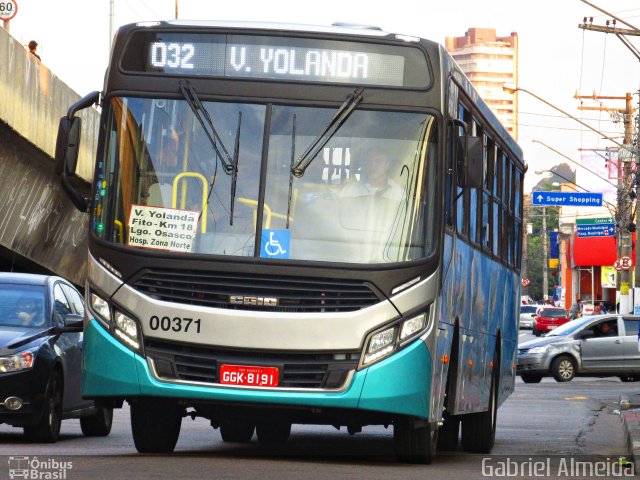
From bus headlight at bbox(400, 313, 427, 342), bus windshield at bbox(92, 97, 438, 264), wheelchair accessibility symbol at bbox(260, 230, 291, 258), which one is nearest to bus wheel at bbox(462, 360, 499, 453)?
bus headlight at bbox(400, 313, 427, 342)

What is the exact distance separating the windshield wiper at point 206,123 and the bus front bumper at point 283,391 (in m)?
1.41

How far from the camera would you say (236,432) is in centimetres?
1498

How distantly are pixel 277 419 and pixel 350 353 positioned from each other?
0.85m

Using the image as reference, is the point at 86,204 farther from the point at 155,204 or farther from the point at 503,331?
the point at 503,331

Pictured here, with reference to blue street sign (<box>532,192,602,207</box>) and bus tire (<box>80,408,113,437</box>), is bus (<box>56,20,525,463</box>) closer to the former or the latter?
bus tire (<box>80,408,113,437</box>)

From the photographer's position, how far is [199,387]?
10.5 meters

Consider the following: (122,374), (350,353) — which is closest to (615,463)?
(350,353)

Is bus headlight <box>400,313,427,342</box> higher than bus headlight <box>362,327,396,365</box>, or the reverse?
bus headlight <box>400,313,427,342</box>

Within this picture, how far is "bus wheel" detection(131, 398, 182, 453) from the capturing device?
11.7 meters

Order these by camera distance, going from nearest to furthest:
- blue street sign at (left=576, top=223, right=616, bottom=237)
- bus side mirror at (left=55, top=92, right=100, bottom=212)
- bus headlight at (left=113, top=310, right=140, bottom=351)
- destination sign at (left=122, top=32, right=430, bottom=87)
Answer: bus headlight at (left=113, top=310, right=140, bottom=351) → bus side mirror at (left=55, top=92, right=100, bottom=212) → destination sign at (left=122, top=32, right=430, bottom=87) → blue street sign at (left=576, top=223, right=616, bottom=237)

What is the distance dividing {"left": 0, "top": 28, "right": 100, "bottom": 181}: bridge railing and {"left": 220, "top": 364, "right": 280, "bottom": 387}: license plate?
1563 cm

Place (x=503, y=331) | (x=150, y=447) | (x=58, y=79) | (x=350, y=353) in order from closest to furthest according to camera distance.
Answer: (x=350, y=353) → (x=150, y=447) → (x=503, y=331) → (x=58, y=79)

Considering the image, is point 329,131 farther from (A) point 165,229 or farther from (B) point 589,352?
(B) point 589,352

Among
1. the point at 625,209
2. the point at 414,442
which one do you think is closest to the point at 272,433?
the point at 414,442
